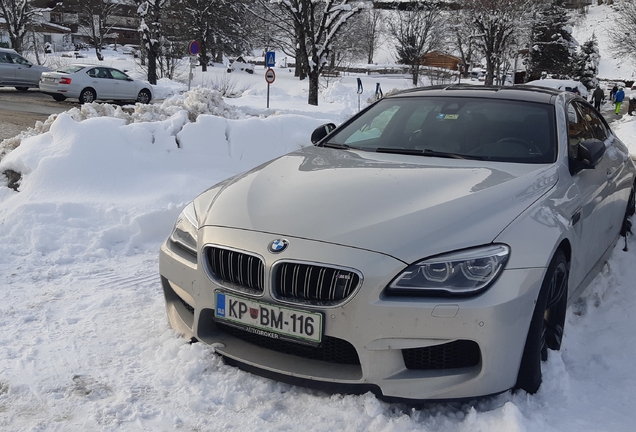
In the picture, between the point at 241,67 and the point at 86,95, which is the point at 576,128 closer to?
the point at 86,95

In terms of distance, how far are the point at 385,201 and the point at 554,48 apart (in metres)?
54.0

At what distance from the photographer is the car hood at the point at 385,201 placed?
8.10 feet

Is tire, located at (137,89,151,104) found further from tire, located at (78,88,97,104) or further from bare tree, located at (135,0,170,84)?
bare tree, located at (135,0,170,84)

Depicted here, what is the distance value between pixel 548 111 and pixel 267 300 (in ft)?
7.59

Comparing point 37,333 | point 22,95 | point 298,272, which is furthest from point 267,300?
point 22,95

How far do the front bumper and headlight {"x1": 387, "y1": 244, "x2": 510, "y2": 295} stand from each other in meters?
0.03

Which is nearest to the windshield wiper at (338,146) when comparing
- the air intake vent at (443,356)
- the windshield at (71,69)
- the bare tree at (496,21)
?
the air intake vent at (443,356)

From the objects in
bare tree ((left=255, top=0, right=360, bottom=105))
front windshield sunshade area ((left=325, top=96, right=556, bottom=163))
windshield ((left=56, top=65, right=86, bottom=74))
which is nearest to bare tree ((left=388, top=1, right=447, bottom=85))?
bare tree ((left=255, top=0, right=360, bottom=105))

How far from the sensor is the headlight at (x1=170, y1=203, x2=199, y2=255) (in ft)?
9.47

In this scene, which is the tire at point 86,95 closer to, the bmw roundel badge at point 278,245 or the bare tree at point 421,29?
the bmw roundel badge at point 278,245

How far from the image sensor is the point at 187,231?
300 cm

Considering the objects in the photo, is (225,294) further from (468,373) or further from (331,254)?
(468,373)

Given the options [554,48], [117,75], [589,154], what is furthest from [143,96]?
[554,48]

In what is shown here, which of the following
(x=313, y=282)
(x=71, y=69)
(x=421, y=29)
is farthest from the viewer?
(x=421, y=29)
